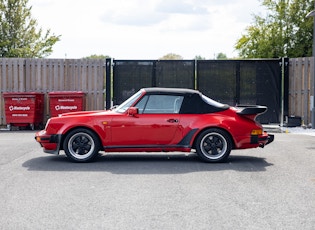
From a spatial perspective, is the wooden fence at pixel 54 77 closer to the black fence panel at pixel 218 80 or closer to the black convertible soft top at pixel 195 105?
the black fence panel at pixel 218 80

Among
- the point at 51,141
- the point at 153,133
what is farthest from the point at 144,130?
the point at 51,141

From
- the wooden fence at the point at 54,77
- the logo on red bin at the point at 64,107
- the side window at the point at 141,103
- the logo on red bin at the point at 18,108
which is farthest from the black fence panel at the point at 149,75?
the side window at the point at 141,103

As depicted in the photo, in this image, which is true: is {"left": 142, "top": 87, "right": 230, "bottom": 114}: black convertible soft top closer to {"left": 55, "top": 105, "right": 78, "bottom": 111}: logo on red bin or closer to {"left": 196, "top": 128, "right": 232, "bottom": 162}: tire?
{"left": 196, "top": 128, "right": 232, "bottom": 162}: tire

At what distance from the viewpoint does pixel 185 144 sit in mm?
10047

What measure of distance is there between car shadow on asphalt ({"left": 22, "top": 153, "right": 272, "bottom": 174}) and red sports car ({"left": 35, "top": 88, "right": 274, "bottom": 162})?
27 cm

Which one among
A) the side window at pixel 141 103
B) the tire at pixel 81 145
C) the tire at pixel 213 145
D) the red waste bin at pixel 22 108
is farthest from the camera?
the red waste bin at pixel 22 108

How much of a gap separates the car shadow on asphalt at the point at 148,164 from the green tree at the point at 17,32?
89.9ft

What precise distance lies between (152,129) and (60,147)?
5.83 feet

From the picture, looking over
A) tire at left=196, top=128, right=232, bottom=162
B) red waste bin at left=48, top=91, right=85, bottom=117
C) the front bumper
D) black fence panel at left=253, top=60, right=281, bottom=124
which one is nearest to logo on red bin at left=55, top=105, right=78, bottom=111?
red waste bin at left=48, top=91, right=85, bottom=117

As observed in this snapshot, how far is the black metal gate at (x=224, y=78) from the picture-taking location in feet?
62.8

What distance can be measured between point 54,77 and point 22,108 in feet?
5.97

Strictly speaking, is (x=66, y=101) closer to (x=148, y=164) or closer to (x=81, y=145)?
(x=81, y=145)

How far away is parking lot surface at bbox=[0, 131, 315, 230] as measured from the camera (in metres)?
5.80

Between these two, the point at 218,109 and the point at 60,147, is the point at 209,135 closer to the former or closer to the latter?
the point at 218,109
